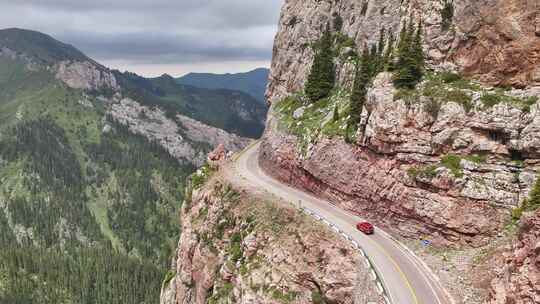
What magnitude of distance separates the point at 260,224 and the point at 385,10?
1568 inches

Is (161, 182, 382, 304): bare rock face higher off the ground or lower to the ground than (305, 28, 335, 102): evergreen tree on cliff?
lower

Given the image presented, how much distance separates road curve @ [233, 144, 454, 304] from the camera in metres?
31.2

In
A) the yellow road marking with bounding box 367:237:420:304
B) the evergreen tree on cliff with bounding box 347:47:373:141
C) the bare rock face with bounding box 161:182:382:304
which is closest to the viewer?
the yellow road marking with bounding box 367:237:420:304

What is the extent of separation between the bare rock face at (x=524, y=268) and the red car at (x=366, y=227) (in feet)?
55.7

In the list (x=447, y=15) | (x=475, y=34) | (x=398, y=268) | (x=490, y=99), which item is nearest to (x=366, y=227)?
(x=398, y=268)

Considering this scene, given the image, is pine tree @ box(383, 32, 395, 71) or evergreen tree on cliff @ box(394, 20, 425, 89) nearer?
A: evergreen tree on cliff @ box(394, 20, 425, 89)

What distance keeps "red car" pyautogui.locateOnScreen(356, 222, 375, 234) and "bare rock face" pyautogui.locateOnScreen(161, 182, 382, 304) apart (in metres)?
4.62

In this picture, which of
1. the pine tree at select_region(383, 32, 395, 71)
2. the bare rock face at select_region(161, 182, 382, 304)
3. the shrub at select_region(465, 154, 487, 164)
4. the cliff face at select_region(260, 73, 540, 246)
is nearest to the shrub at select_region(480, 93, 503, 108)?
the cliff face at select_region(260, 73, 540, 246)

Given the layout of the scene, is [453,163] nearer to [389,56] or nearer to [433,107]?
[433,107]

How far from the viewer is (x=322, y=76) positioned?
2665 inches

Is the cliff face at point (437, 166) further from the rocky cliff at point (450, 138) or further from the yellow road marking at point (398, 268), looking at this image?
the yellow road marking at point (398, 268)

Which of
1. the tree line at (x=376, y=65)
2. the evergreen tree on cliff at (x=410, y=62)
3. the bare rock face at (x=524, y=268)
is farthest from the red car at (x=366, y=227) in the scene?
the bare rock face at (x=524, y=268)

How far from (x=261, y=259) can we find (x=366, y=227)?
1191cm

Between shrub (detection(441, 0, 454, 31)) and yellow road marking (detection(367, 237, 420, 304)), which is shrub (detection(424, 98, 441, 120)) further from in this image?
yellow road marking (detection(367, 237, 420, 304))
